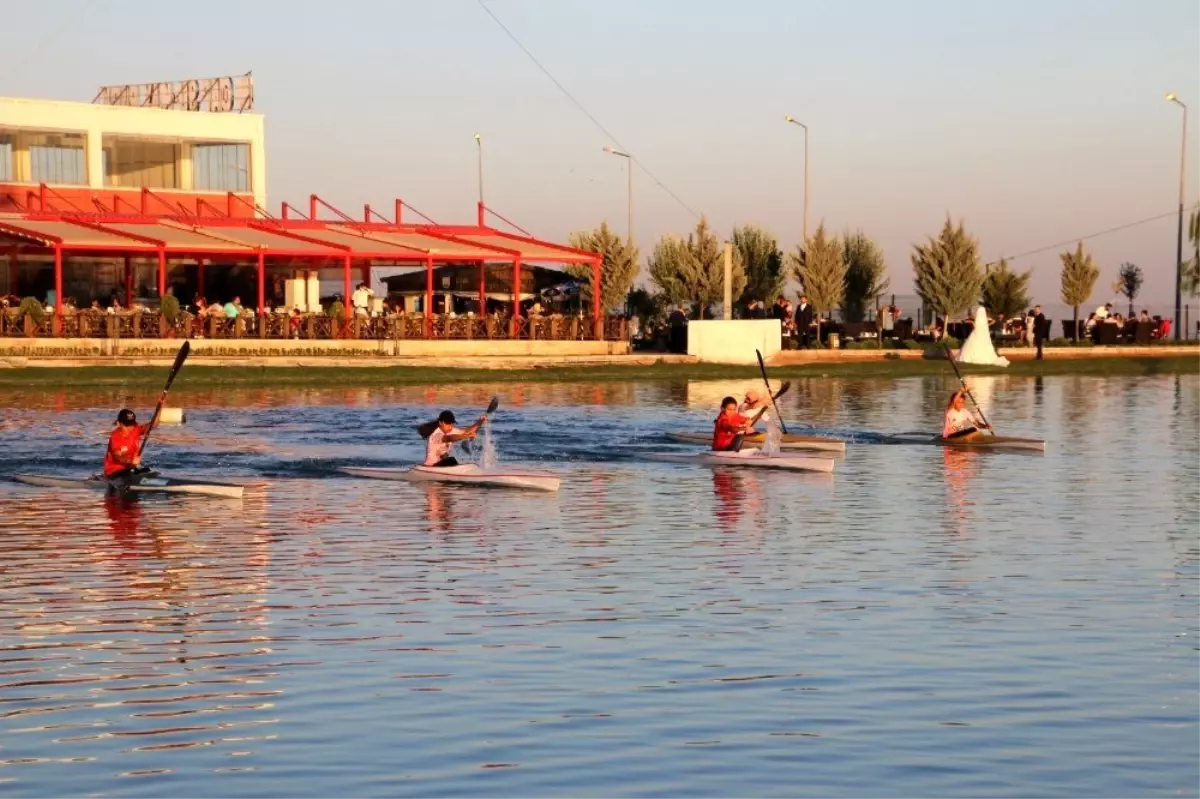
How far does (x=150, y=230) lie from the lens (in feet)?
201

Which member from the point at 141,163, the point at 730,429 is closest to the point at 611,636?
the point at 730,429

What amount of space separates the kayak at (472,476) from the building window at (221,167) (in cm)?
4498

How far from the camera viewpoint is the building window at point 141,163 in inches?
2803

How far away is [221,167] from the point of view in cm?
7331

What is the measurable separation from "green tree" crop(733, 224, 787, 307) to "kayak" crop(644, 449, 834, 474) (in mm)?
50430

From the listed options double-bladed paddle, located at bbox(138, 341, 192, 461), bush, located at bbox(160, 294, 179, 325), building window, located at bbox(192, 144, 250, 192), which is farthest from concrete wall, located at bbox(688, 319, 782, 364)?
double-bladed paddle, located at bbox(138, 341, 192, 461)

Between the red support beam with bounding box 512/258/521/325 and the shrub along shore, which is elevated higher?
the red support beam with bounding box 512/258/521/325

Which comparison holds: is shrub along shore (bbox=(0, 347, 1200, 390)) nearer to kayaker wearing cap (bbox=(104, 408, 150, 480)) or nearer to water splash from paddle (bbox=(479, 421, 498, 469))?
water splash from paddle (bbox=(479, 421, 498, 469))

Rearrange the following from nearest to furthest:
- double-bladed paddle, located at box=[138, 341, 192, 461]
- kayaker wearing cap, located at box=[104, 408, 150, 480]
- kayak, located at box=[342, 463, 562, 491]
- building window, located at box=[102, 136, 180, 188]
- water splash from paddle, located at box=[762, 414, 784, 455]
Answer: kayaker wearing cap, located at box=[104, 408, 150, 480]
double-bladed paddle, located at box=[138, 341, 192, 461]
kayak, located at box=[342, 463, 562, 491]
water splash from paddle, located at box=[762, 414, 784, 455]
building window, located at box=[102, 136, 180, 188]

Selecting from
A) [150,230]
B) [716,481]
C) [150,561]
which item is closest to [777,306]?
[150,230]

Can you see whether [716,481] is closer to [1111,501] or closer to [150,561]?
[1111,501]

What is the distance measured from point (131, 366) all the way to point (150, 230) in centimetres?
1045

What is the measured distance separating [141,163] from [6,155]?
526 centimetres

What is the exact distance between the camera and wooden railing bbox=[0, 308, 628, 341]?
5472cm
